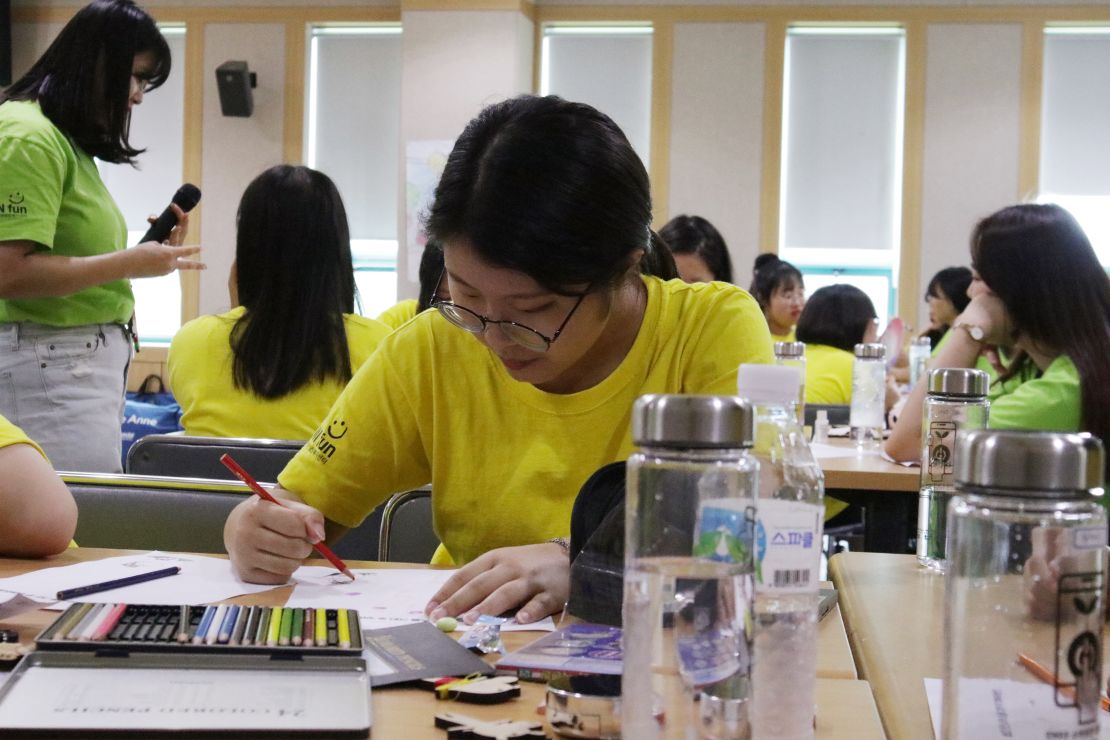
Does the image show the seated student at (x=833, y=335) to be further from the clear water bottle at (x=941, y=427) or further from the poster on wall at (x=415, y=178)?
the poster on wall at (x=415, y=178)

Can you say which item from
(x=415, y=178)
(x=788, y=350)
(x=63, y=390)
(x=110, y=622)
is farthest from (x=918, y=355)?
(x=110, y=622)

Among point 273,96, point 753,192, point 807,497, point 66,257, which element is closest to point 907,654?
point 807,497

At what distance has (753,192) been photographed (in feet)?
22.6

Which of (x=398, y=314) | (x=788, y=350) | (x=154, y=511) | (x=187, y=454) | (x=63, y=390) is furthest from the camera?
(x=398, y=314)

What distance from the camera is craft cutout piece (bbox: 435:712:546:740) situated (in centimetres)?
74

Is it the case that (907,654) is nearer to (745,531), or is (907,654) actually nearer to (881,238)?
(745,531)

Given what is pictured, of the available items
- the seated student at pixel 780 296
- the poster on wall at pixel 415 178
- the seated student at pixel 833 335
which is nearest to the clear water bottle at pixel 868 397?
the seated student at pixel 833 335

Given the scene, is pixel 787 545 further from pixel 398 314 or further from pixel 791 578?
pixel 398 314

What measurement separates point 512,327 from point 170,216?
1.54 m

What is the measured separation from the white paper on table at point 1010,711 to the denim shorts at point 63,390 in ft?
6.67

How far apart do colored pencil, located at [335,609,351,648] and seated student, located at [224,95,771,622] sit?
0.19 metres

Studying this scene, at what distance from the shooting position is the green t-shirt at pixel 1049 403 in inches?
78.6

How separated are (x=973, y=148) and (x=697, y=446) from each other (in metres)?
6.69

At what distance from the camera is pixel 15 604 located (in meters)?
1.06
